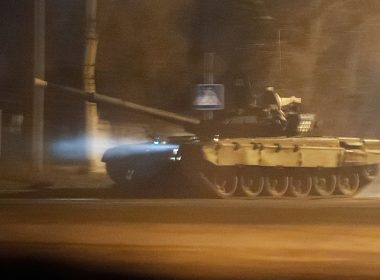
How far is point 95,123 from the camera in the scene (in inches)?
1032

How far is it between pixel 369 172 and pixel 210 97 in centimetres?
399

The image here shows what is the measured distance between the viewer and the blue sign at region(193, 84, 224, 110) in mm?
22234

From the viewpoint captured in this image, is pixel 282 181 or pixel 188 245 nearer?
pixel 188 245

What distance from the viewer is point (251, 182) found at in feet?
66.8

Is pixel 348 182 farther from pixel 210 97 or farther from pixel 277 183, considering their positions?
pixel 210 97

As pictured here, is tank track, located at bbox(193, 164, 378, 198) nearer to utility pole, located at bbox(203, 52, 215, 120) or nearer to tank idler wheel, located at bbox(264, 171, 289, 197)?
tank idler wheel, located at bbox(264, 171, 289, 197)

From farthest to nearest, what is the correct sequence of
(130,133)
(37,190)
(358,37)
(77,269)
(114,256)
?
1. (130,133)
2. (358,37)
3. (37,190)
4. (114,256)
5. (77,269)

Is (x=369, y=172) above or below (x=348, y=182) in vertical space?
above

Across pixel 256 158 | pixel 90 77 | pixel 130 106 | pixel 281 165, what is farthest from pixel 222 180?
pixel 90 77

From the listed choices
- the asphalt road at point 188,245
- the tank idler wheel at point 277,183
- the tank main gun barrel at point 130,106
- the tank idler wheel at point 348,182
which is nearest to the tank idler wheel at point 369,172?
the tank idler wheel at point 348,182


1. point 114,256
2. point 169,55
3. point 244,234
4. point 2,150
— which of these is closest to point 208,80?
point 169,55

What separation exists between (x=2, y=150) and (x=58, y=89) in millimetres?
2469

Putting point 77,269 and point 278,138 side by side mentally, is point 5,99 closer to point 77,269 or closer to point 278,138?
point 278,138

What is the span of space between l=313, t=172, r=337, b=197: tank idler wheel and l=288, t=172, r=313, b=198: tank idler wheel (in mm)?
151
